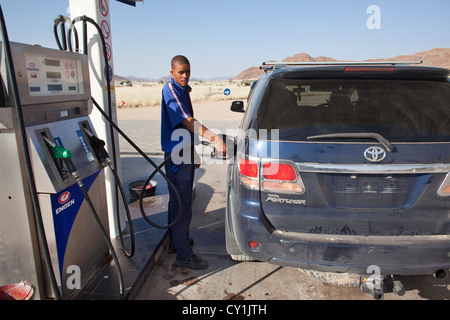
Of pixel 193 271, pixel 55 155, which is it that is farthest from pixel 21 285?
pixel 193 271

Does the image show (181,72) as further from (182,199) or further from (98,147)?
(182,199)

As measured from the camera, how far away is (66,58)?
7.78 feet

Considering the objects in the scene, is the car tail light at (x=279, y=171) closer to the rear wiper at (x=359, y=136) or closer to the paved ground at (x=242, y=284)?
the rear wiper at (x=359, y=136)

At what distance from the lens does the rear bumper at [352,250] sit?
2.06 meters

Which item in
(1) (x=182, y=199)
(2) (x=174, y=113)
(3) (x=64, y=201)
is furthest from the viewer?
(1) (x=182, y=199)

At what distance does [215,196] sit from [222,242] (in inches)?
60.2

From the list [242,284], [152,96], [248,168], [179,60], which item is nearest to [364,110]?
[248,168]

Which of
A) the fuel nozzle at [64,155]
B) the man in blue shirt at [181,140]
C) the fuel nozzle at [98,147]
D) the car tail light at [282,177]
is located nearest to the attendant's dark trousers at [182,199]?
the man in blue shirt at [181,140]

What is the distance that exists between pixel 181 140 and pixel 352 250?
67.9 inches

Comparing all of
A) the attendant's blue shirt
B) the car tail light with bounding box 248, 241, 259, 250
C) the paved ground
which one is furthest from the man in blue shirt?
the car tail light with bounding box 248, 241, 259, 250

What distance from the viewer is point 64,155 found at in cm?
211

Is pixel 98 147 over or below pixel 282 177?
over

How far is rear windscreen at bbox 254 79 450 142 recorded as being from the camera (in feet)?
6.94
